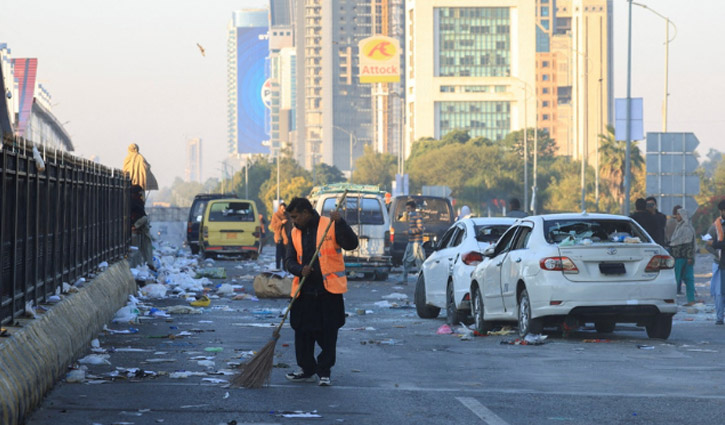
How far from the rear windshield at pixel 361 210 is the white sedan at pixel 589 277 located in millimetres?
14724

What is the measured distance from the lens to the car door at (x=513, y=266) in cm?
1580

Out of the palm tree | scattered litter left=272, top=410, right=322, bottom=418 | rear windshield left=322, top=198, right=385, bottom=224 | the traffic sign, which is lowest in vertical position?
scattered litter left=272, top=410, right=322, bottom=418

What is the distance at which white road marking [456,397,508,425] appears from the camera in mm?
9000

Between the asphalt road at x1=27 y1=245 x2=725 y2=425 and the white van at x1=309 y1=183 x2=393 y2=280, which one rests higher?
the white van at x1=309 y1=183 x2=393 y2=280

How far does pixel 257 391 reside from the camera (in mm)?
10625

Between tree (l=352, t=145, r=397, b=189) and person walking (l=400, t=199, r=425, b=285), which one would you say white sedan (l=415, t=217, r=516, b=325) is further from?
tree (l=352, t=145, r=397, b=189)

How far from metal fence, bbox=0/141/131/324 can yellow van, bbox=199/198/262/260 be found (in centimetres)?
2039

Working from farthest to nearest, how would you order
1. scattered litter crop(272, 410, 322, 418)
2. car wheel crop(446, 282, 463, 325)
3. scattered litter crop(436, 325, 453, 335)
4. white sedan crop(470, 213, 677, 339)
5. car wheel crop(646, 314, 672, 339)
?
car wheel crop(446, 282, 463, 325) → scattered litter crop(436, 325, 453, 335) → car wheel crop(646, 314, 672, 339) → white sedan crop(470, 213, 677, 339) → scattered litter crop(272, 410, 322, 418)

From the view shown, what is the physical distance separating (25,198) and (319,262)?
261cm

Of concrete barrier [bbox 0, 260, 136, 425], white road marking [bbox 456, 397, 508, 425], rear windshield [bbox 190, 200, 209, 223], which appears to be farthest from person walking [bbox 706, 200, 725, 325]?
rear windshield [bbox 190, 200, 209, 223]

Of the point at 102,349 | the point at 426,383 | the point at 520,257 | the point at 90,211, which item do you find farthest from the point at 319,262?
the point at 90,211

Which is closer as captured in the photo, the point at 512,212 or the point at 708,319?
the point at 708,319

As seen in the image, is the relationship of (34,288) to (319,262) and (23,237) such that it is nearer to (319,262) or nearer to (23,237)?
(23,237)

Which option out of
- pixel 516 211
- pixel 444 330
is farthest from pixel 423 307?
pixel 516 211
